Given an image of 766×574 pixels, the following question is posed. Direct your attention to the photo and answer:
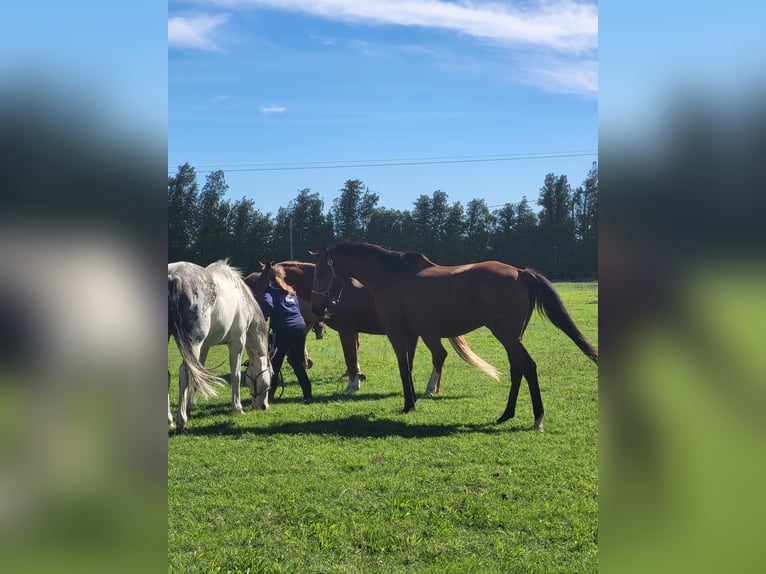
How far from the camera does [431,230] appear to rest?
53.0 m

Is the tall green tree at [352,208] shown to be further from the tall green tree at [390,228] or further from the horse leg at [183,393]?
the horse leg at [183,393]

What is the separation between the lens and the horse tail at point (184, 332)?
6109mm

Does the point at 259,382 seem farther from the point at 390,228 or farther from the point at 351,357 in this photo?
the point at 390,228

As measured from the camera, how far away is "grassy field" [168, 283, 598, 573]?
391 cm

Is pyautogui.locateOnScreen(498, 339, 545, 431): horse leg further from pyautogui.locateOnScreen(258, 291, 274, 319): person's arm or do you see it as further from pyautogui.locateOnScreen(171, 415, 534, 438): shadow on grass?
pyautogui.locateOnScreen(258, 291, 274, 319): person's arm

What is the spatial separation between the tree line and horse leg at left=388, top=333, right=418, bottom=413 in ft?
111

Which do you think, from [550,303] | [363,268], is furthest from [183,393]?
[550,303]

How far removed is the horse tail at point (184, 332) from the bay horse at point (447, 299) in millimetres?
2362

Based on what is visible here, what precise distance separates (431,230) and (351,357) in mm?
43618
